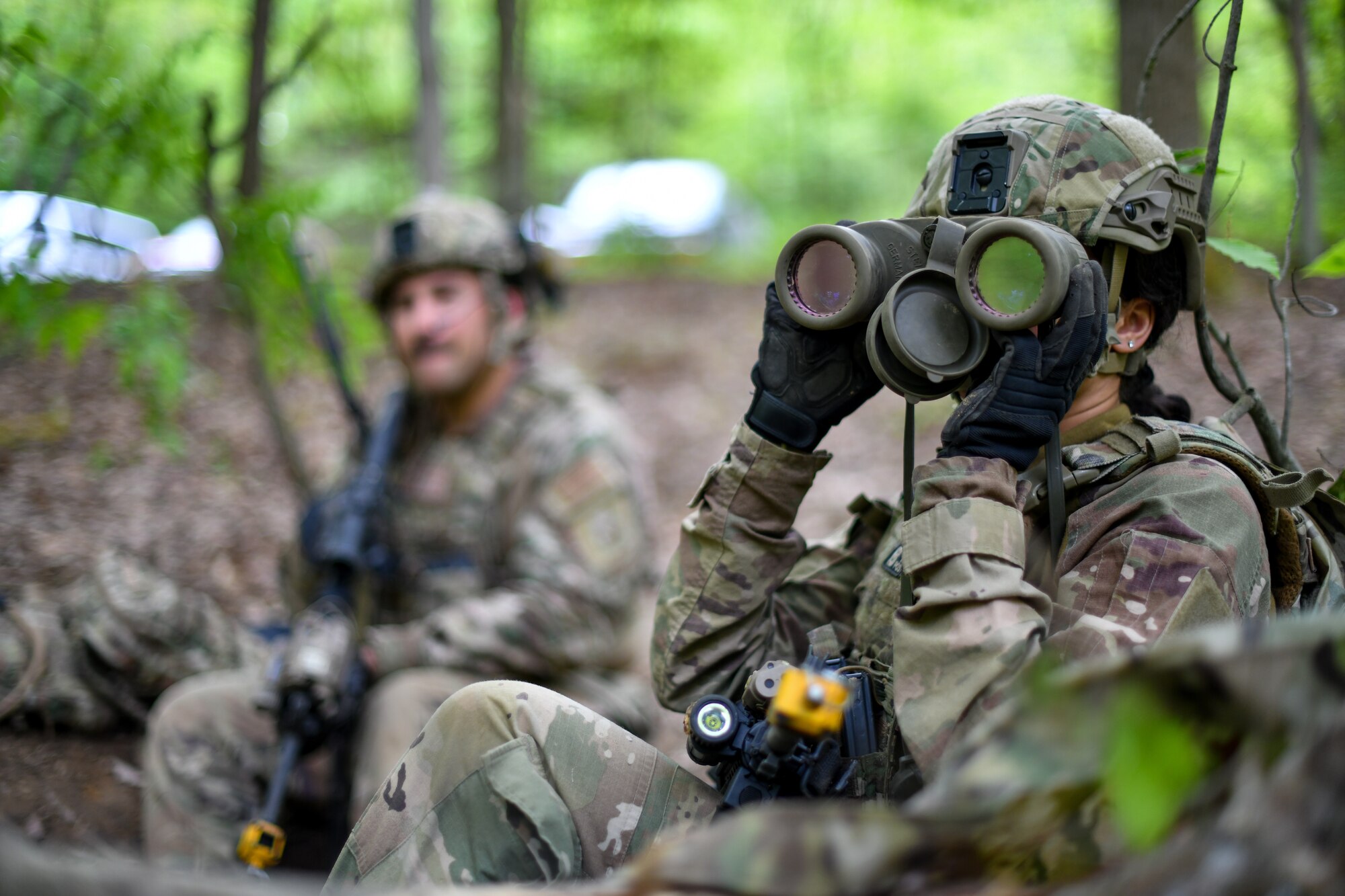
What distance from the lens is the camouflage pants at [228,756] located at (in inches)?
113

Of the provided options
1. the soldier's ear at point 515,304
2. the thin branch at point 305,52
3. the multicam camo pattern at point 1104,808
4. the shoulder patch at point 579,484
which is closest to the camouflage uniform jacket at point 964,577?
the multicam camo pattern at point 1104,808

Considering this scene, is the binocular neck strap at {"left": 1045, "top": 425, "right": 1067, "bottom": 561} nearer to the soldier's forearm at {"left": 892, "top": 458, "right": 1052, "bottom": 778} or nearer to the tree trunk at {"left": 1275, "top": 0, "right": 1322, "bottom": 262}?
the soldier's forearm at {"left": 892, "top": 458, "right": 1052, "bottom": 778}

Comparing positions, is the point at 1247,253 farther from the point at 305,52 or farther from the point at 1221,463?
the point at 305,52

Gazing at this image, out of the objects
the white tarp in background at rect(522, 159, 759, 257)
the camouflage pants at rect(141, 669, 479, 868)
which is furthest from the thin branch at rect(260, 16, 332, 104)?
the white tarp in background at rect(522, 159, 759, 257)

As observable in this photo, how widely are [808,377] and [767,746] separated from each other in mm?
685

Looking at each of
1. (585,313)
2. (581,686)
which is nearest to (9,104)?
(581,686)

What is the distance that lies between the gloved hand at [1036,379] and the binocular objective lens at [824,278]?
29 centimetres

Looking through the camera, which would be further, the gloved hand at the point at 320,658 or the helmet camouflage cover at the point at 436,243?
the helmet camouflage cover at the point at 436,243

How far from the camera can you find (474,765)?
5.81 feet

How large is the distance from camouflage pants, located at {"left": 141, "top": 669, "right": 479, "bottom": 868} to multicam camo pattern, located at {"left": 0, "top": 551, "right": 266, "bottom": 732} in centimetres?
23

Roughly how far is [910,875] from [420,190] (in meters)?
5.98

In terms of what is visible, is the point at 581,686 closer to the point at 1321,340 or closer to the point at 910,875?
the point at 910,875

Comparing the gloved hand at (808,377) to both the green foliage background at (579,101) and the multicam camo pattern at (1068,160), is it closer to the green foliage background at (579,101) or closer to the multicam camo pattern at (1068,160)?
the multicam camo pattern at (1068,160)

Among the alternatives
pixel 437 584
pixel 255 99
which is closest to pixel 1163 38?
pixel 437 584
